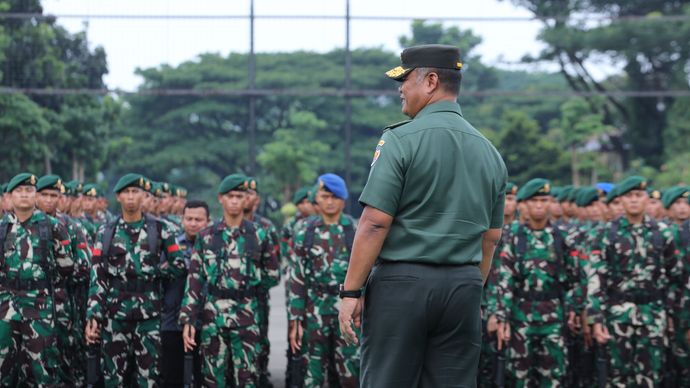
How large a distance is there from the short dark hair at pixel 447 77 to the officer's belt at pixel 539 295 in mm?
4350

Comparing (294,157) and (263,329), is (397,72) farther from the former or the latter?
(294,157)

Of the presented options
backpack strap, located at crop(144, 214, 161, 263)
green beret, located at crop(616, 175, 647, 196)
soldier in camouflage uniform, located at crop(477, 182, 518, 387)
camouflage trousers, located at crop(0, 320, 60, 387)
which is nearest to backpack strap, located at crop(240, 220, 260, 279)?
backpack strap, located at crop(144, 214, 161, 263)

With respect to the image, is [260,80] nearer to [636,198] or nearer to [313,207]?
[313,207]

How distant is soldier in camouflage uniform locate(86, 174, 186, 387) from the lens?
7941 mm

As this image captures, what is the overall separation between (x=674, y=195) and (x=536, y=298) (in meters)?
2.07

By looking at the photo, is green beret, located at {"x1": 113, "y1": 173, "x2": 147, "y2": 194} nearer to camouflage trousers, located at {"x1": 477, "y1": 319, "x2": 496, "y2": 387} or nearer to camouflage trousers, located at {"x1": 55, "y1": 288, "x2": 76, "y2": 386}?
camouflage trousers, located at {"x1": 55, "y1": 288, "x2": 76, "y2": 386}

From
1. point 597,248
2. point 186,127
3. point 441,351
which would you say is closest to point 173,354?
point 597,248

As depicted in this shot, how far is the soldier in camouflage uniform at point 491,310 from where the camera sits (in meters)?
8.48

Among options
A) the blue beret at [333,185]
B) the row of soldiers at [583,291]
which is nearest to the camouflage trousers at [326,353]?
the blue beret at [333,185]

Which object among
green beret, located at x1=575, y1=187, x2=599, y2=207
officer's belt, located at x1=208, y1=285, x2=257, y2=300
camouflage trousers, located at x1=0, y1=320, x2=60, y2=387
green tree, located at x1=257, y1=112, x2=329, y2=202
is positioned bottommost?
green tree, located at x1=257, y1=112, x2=329, y2=202

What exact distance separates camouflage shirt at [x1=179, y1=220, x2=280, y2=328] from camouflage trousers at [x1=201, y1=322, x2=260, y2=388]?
2.8 inches

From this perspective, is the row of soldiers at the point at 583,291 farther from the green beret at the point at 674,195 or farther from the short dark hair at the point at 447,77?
the short dark hair at the point at 447,77

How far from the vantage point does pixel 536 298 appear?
857 cm

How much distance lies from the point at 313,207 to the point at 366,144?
18.2 metres
